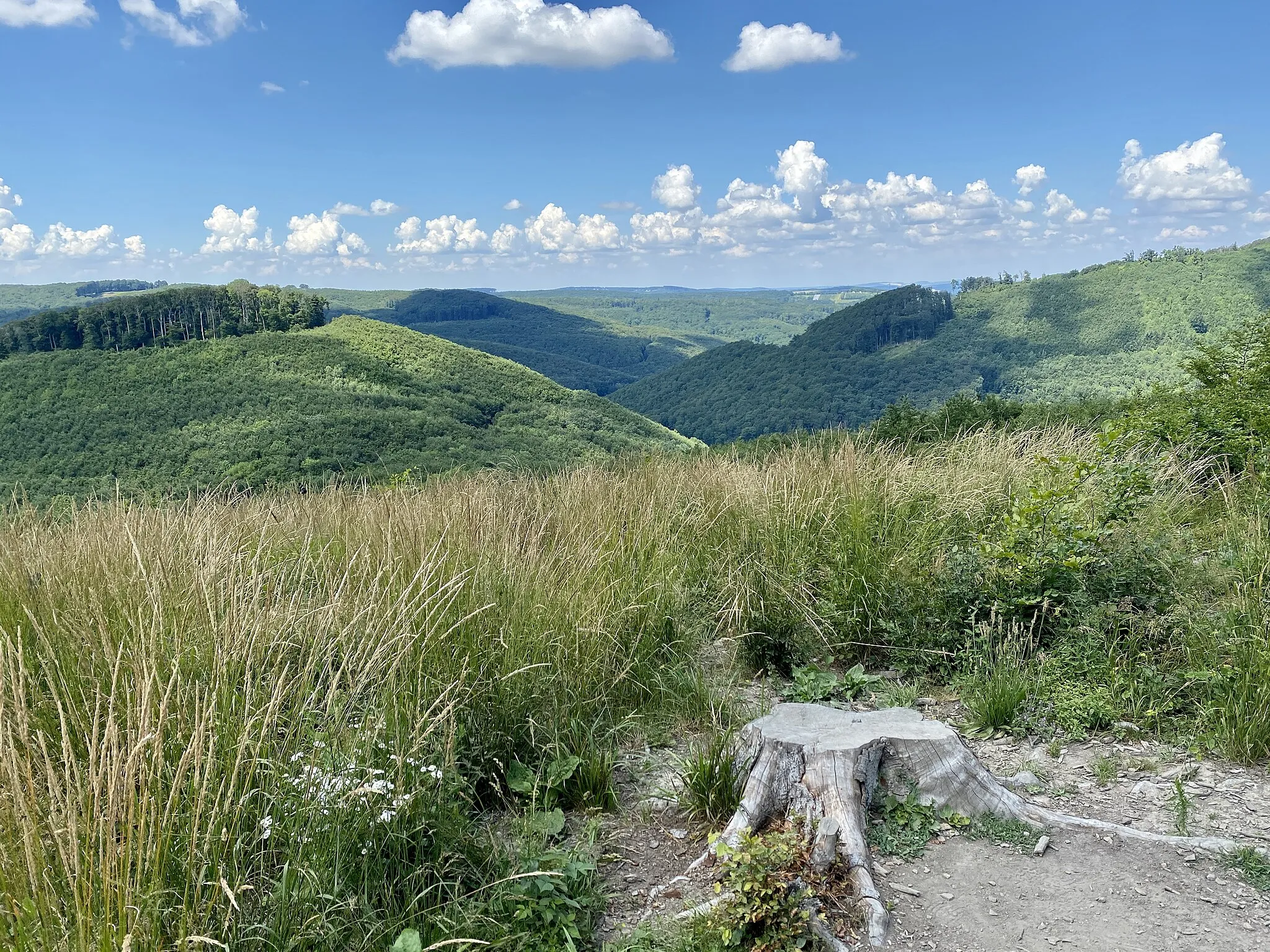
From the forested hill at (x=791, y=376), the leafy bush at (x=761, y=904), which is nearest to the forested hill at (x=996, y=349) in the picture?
the forested hill at (x=791, y=376)

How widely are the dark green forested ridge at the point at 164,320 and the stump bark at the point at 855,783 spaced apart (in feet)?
298

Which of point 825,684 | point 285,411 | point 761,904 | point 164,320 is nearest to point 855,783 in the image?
point 761,904

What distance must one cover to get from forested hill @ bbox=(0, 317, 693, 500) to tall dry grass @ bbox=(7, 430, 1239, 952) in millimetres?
36344

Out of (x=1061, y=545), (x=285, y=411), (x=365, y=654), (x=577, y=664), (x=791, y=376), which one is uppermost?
(x=365, y=654)

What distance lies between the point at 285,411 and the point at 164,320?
93.2 ft

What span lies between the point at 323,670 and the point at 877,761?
2.12 m

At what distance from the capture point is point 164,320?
81.5 metres

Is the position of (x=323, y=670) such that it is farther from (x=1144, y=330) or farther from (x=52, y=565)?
(x=1144, y=330)

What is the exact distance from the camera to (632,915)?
2.55m

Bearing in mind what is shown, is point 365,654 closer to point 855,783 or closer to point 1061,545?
point 855,783

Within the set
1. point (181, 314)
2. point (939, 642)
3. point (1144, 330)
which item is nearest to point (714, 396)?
point (1144, 330)

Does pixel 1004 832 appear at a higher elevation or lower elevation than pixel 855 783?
lower

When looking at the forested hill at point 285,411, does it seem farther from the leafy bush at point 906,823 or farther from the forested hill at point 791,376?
the leafy bush at point 906,823

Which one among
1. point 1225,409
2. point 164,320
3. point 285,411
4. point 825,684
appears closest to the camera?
point 825,684
